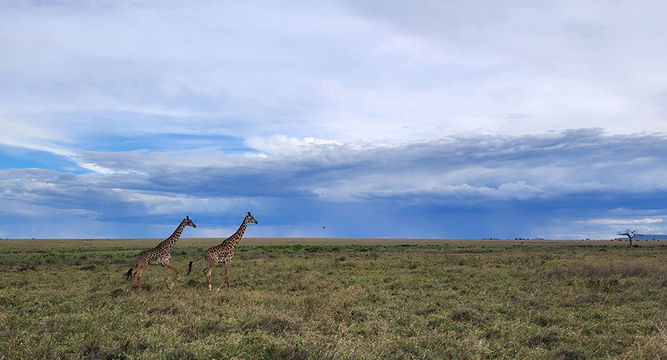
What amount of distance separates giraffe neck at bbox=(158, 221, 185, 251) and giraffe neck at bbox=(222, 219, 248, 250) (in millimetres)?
1857

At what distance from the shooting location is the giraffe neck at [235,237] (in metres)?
19.5

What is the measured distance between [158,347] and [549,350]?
7764mm

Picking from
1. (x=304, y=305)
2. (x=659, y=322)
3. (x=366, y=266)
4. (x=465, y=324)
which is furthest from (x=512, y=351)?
(x=366, y=266)

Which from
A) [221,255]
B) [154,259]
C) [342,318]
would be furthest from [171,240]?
[342,318]

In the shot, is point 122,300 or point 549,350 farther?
point 122,300

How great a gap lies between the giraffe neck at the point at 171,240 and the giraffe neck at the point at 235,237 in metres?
1.86

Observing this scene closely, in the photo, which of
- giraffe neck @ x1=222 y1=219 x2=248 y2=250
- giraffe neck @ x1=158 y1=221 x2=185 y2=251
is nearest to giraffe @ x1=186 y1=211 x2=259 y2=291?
giraffe neck @ x1=222 y1=219 x2=248 y2=250

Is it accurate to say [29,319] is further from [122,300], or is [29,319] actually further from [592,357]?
[592,357]

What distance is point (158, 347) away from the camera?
9.00 m

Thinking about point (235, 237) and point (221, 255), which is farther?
point (235, 237)

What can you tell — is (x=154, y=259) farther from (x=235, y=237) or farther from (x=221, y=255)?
(x=235, y=237)

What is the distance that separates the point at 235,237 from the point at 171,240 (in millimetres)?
2654

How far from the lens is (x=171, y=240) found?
18641mm

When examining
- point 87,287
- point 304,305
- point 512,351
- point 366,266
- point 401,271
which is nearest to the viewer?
point 512,351
